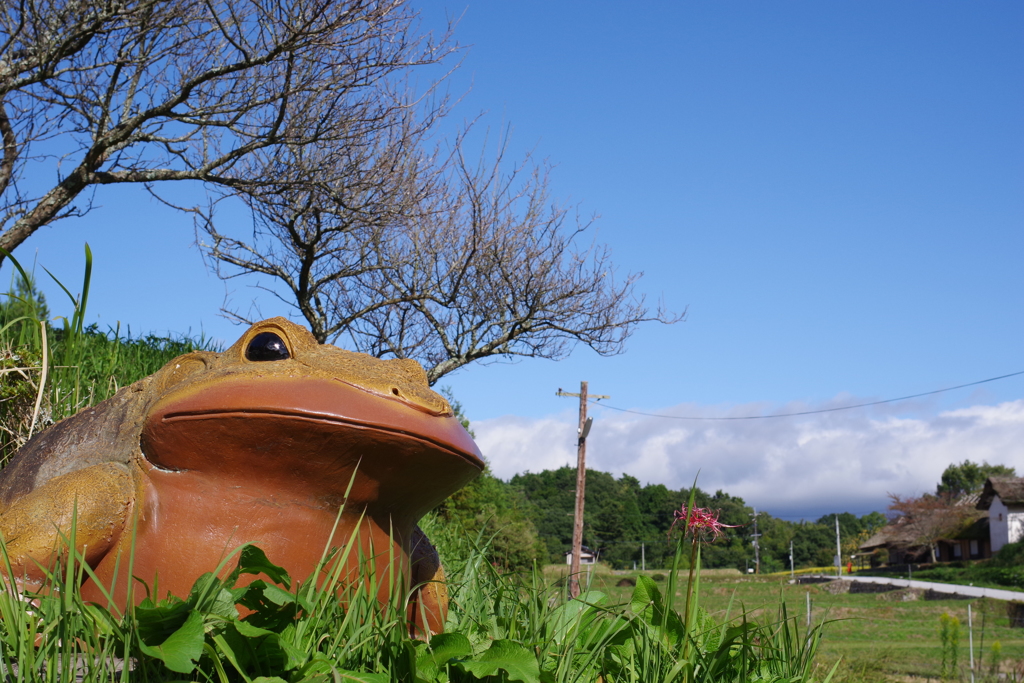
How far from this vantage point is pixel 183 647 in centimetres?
143

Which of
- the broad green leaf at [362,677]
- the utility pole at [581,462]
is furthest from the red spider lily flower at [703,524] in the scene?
the utility pole at [581,462]

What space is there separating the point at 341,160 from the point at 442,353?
4860 millimetres

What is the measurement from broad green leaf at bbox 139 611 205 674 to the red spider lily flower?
98 centimetres

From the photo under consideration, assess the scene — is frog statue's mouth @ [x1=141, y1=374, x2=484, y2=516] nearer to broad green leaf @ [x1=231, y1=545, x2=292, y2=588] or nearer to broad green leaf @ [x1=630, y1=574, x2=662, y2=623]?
broad green leaf @ [x1=231, y1=545, x2=292, y2=588]

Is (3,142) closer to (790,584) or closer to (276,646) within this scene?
(276,646)

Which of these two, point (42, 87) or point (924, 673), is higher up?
point (42, 87)

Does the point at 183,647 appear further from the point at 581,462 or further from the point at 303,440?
the point at 581,462

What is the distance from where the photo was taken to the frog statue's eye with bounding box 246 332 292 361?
219cm

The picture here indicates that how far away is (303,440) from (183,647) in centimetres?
60

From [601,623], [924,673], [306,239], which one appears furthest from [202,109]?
[924,673]

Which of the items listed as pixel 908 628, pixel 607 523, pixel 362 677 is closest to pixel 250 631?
pixel 362 677

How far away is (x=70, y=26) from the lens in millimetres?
7516

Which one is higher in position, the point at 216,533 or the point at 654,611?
the point at 216,533

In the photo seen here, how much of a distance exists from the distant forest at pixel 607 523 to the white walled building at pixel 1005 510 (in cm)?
1617
